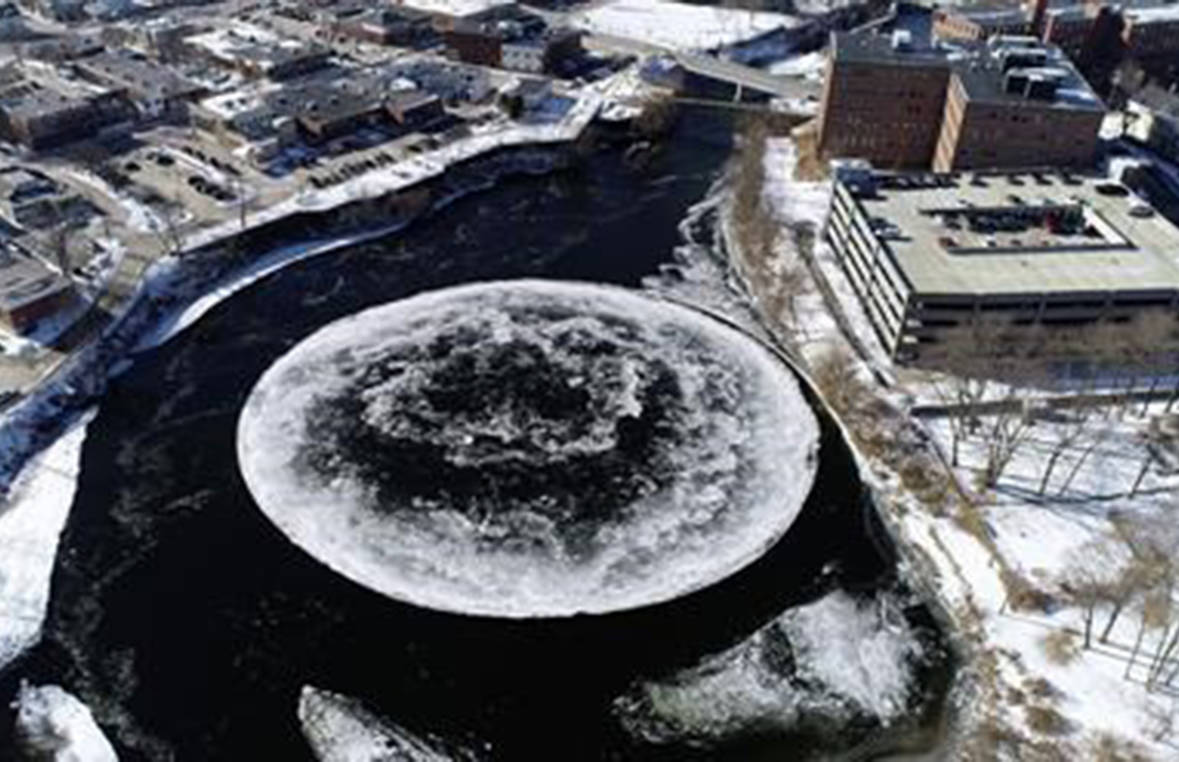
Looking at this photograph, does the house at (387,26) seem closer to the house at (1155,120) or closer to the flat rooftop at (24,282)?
the flat rooftop at (24,282)

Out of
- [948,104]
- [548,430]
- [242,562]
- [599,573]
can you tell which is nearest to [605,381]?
[548,430]

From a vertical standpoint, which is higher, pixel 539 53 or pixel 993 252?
pixel 539 53

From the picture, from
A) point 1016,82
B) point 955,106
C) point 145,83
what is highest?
point 1016,82

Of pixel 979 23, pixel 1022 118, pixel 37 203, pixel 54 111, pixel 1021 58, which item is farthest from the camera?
pixel 979 23

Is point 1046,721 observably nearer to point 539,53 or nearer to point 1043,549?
point 1043,549

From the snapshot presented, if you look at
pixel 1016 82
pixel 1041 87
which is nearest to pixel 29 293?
pixel 1016 82

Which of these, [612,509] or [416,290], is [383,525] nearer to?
[612,509]
